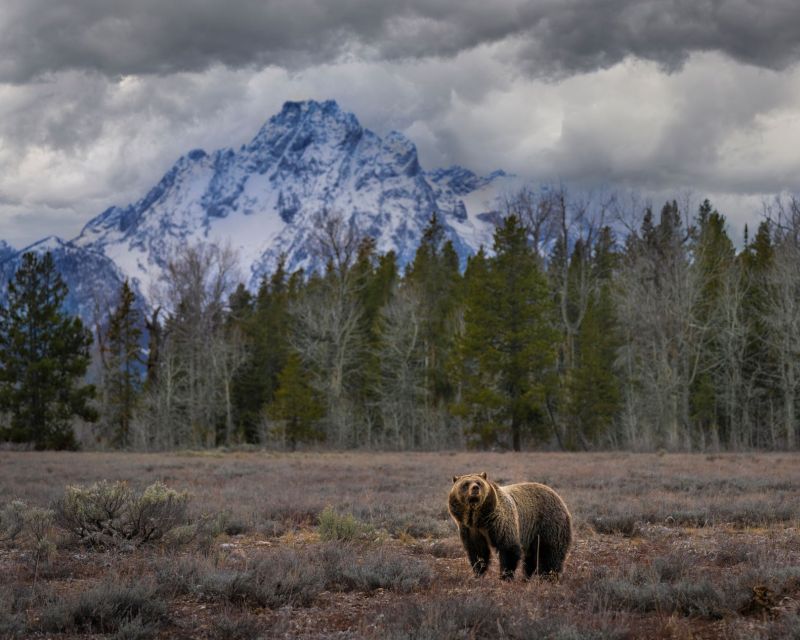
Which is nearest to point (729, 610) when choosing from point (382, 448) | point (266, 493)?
point (266, 493)

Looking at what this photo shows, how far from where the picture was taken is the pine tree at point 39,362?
3534cm

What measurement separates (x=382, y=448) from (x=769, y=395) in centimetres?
2119

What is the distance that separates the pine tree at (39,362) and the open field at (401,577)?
987 inches

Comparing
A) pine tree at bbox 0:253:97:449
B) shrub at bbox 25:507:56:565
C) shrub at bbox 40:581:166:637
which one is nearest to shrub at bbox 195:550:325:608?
shrub at bbox 40:581:166:637

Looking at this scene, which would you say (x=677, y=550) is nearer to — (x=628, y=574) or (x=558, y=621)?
(x=628, y=574)

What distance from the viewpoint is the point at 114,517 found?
28.3 ft

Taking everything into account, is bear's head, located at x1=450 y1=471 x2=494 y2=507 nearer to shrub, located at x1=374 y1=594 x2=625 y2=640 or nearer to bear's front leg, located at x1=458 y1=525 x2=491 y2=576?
bear's front leg, located at x1=458 y1=525 x2=491 y2=576

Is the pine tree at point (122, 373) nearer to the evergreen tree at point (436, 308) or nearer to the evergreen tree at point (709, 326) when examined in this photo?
the evergreen tree at point (436, 308)

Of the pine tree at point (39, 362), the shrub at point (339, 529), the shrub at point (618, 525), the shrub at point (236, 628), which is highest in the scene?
the pine tree at point (39, 362)

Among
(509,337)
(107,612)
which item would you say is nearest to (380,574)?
(107,612)

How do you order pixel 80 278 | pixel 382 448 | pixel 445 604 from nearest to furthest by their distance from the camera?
pixel 445 604
pixel 382 448
pixel 80 278

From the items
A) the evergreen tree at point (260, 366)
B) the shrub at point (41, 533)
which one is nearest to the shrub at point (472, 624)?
the shrub at point (41, 533)

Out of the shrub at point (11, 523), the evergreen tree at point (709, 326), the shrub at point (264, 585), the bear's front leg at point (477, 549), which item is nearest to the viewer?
the shrub at point (264, 585)

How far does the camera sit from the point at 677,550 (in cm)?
777
